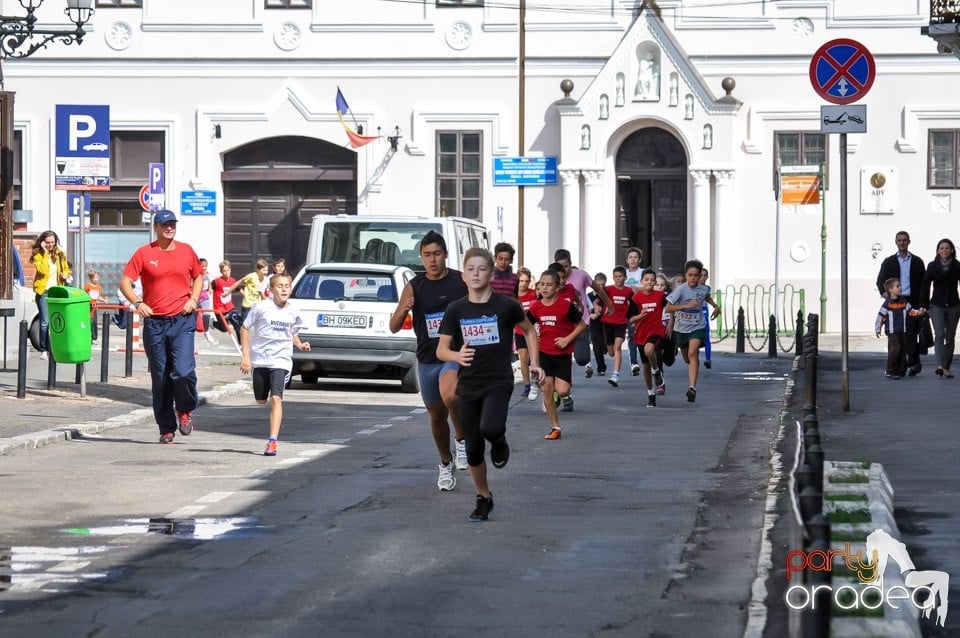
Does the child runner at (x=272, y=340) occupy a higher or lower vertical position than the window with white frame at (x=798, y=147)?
lower

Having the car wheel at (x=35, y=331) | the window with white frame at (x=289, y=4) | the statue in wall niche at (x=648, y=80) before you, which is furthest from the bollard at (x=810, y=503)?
the window with white frame at (x=289, y=4)

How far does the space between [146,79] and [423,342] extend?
31352 mm

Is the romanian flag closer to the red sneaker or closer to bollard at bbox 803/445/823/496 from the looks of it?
the red sneaker

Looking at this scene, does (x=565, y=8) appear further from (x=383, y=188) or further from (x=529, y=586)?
(x=529, y=586)

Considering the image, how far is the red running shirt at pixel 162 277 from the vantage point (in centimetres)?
1557

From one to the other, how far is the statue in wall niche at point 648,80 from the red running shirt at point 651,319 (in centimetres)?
2046

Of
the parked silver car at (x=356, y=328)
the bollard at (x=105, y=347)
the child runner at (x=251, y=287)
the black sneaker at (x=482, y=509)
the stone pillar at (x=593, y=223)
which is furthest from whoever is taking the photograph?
the stone pillar at (x=593, y=223)

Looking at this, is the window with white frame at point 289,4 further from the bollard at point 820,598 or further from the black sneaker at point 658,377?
the bollard at point 820,598

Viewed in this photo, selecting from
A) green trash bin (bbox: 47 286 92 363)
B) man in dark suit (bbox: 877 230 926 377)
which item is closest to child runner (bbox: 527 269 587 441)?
green trash bin (bbox: 47 286 92 363)

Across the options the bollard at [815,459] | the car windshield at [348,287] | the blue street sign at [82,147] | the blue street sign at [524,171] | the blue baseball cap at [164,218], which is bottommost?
the bollard at [815,459]

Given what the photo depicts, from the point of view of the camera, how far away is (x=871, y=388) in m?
21.3

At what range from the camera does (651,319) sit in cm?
2102

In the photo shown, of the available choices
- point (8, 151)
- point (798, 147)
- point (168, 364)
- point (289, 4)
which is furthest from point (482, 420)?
point (289, 4)

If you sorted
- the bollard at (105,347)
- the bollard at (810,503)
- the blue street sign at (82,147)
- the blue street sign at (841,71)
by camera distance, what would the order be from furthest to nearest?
the bollard at (105,347) < the blue street sign at (82,147) < the blue street sign at (841,71) < the bollard at (810,503)
